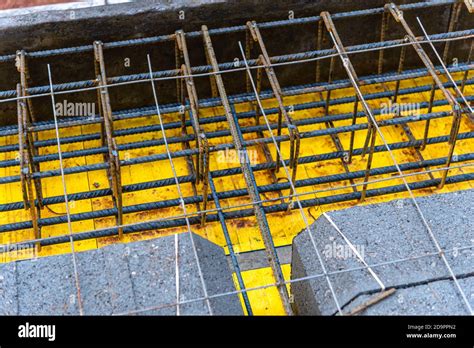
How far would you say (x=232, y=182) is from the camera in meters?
7.44

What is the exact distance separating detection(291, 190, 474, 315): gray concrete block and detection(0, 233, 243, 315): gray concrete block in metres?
0.56

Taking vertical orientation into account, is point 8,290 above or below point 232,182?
above

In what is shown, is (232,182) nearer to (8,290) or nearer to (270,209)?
(270,209)

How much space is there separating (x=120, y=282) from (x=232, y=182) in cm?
254

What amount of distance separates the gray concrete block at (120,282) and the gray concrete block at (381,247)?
1.83 feet

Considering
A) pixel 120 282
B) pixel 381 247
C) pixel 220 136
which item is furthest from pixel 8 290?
pixel 220 136

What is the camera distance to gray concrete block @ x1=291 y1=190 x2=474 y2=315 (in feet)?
16.7

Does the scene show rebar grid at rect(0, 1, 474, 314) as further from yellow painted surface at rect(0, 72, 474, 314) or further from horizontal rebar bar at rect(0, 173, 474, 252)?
yellow painted surface at rect(0, 72, 474, 314)

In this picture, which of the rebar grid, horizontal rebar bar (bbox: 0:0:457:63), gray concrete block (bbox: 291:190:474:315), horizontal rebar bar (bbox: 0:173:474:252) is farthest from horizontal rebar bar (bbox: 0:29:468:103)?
gray concrete block (bbox: 291:190:474:315)

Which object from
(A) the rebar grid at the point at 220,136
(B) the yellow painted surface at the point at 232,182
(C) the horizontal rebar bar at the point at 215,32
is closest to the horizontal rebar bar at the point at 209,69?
(A) the rebar grid at the point at 220,136

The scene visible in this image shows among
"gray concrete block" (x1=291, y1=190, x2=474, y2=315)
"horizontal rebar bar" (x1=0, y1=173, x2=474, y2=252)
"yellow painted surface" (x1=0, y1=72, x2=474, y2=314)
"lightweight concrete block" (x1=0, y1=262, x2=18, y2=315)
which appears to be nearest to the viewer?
"lightweight concrete block" (x1=0, y1=262, x2=18, y2=315)

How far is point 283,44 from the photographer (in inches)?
320

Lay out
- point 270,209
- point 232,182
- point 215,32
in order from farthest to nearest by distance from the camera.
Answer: point 215,32 → point 232,182 → point 270,209
